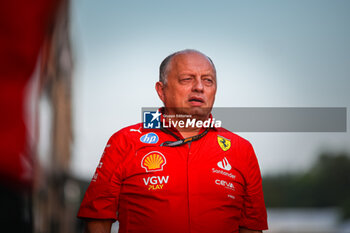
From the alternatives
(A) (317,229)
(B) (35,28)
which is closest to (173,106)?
(B) (35,28)

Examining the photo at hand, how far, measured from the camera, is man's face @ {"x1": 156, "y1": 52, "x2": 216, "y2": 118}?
2.21 m

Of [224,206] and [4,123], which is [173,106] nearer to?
[224,206]

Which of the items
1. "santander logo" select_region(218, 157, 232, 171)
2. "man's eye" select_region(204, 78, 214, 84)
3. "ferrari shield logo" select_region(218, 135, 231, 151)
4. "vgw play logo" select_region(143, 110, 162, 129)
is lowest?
"santander logo" select_region(218, 157, 232, 171)

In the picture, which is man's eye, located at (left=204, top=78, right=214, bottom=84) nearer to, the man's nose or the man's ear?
the man's nose

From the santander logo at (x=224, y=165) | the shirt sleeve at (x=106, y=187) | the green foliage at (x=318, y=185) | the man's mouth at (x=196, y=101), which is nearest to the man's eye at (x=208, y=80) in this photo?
the man's mouth at (x=196, y=101)

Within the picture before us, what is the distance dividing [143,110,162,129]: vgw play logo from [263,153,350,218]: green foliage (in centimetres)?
6166

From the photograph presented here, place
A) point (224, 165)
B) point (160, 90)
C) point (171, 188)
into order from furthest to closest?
point (160, 90)
point (224, 165)
point (171, 188)

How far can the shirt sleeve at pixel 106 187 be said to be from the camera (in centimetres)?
197

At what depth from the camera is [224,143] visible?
2.23 meters

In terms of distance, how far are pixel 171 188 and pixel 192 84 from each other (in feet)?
2.13

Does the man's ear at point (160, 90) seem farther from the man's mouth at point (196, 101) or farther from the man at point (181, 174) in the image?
the man's mouth at point (196, 101)

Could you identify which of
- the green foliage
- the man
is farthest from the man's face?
the green foliage

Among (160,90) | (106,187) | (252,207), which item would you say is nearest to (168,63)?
(160,90)

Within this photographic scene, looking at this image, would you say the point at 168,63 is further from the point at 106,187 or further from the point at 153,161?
the point at 106,187
